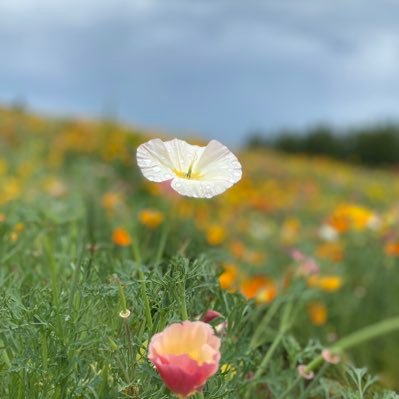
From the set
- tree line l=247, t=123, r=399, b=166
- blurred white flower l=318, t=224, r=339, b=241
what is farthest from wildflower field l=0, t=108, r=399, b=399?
tree line l=247, t=123, r=399, b=166

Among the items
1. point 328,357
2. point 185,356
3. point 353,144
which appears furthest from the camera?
point 353,144

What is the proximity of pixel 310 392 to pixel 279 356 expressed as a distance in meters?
0.14

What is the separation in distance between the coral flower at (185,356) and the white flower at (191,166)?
0.13 m

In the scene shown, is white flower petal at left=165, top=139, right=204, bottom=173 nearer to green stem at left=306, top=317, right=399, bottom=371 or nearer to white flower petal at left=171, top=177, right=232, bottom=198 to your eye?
white flower petal at left=171, top=177, right=232, bottom=198

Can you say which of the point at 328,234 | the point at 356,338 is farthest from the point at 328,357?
the point at 328,234

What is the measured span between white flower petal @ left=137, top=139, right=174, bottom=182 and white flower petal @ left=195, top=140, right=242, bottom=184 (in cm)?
4

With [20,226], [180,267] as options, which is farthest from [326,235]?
[180,267]

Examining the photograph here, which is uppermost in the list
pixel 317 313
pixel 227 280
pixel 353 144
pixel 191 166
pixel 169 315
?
pixel 191 166

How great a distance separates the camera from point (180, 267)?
2.45ft

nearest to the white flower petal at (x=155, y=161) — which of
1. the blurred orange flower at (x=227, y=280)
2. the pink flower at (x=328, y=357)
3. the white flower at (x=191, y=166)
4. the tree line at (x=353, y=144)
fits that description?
the white flower at (x=191, y=166)

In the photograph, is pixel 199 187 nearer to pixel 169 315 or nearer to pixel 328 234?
pixel 169 315

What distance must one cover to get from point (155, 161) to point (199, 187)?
2.1 inches

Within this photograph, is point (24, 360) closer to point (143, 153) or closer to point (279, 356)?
point (143, 153)

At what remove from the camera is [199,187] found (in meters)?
0.71
